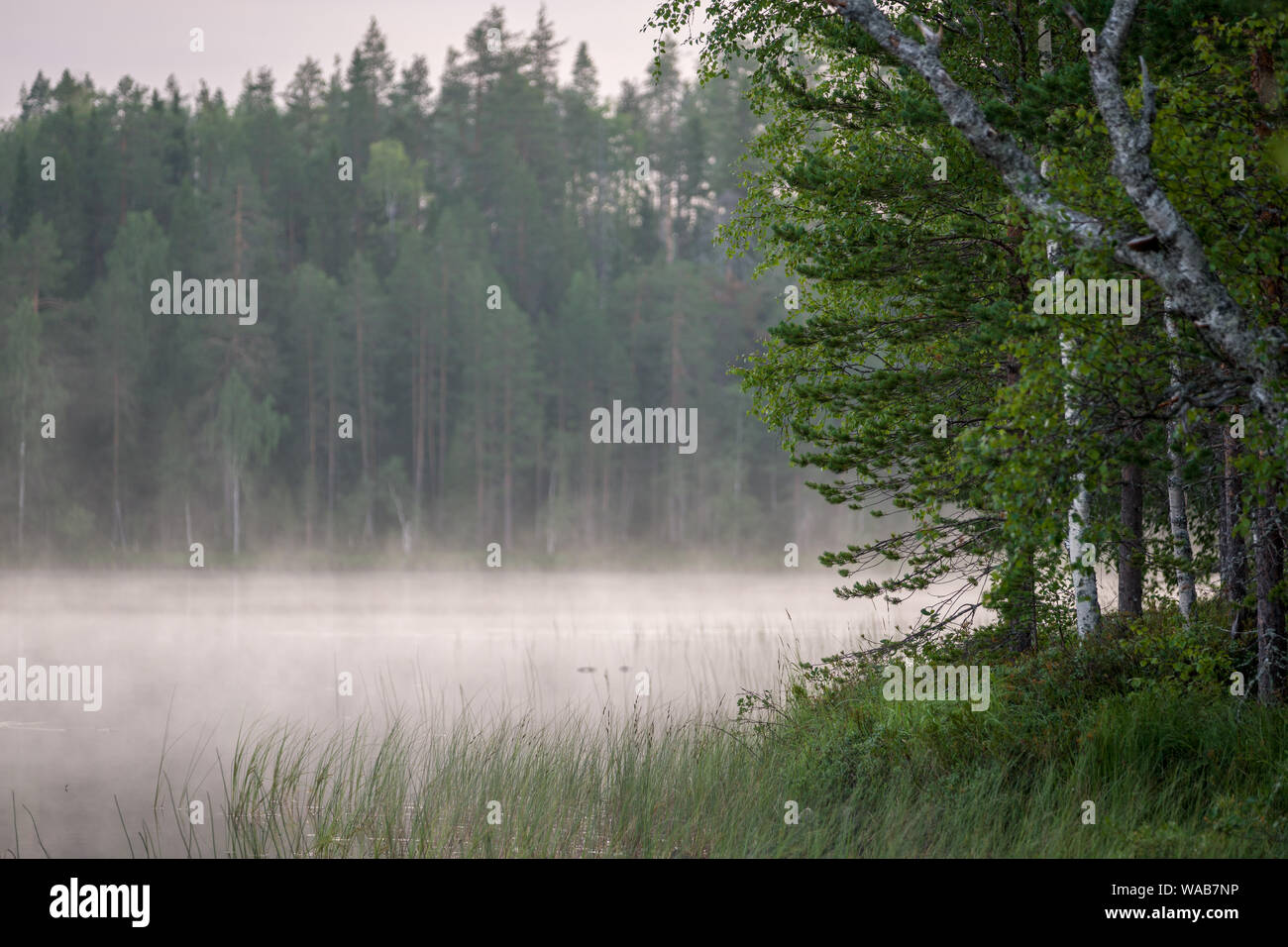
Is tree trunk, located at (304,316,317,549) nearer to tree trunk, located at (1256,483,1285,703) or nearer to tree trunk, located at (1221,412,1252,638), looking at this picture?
tree trunk, located at (1221,412,1252,638)

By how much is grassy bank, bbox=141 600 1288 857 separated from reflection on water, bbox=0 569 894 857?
7.29 ft

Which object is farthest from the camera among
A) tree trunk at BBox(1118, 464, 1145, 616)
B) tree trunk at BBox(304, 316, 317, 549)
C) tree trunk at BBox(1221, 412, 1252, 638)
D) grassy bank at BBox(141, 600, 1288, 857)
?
tree trunk at BBox(304, 316, 317, 549)

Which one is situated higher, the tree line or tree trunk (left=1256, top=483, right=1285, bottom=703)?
the tree line

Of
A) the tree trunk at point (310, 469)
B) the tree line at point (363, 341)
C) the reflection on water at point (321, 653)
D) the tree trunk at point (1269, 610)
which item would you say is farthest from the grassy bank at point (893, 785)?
the tree trunk at point (310, 469)

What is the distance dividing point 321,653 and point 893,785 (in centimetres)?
1780

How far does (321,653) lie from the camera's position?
2478cm

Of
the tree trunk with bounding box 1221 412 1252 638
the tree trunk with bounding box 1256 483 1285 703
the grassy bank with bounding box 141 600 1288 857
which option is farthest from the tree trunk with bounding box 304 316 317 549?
the tree trunk with bounding box 1256 483 1285 703

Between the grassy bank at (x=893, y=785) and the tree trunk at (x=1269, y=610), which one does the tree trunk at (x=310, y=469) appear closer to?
the grassy bank at (x=893, y=785)

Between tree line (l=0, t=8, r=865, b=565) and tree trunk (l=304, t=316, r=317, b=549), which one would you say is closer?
tree line (l=0, t=8, r=865, b=565)

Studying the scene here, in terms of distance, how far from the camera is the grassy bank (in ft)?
27.7

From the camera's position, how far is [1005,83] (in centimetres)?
1138

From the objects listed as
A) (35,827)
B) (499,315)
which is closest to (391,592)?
(499,315)

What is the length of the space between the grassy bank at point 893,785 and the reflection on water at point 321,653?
2.22 m
